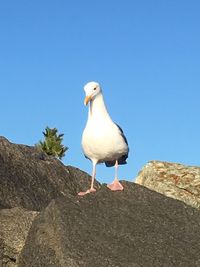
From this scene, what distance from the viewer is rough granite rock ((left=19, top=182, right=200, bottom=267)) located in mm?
8445

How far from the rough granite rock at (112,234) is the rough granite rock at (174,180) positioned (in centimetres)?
522

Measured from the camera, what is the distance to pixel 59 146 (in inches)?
2115

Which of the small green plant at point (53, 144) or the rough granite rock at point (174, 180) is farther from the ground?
the small green plant at point (53, 144)

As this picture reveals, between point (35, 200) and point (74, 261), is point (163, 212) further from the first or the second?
point (35, 200)

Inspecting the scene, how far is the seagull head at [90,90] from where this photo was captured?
31.3 ft

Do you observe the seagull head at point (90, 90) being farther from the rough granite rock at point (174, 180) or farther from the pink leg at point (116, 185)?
the rough granite rock at point (174, 180)

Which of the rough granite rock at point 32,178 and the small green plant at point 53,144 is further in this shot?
the small green plant at point 53,144

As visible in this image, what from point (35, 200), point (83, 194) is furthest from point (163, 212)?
point (35, 200)

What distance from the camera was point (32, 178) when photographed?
525 inches

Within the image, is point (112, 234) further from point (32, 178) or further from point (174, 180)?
point (174, 180)

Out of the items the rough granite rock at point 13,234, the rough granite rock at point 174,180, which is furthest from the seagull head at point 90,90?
the rough granite rock at point 174,180

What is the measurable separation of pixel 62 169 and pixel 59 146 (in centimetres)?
3930

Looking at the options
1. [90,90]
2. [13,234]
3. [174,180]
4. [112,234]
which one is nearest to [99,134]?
[90,90]

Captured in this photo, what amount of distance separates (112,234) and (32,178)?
4790 mm
